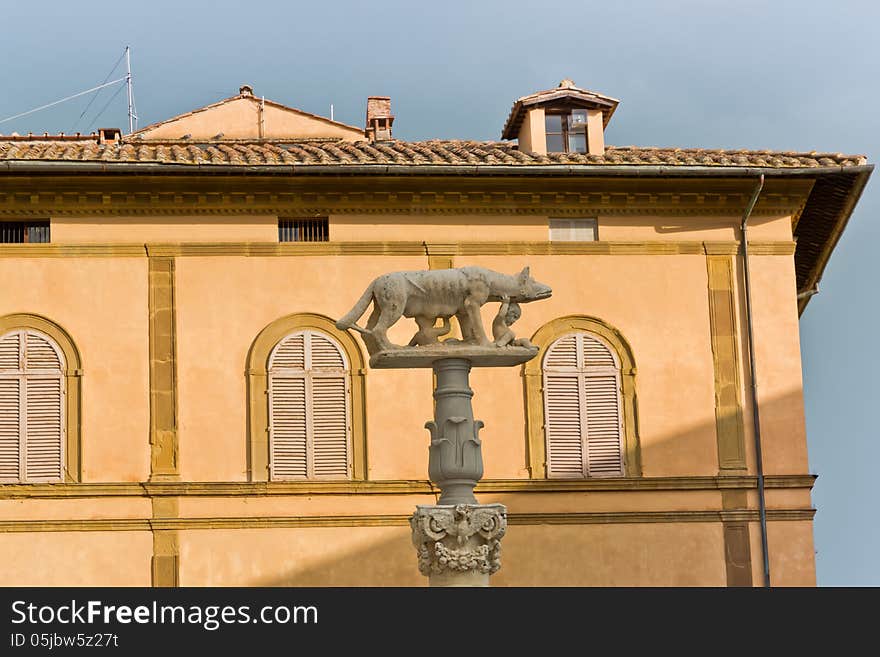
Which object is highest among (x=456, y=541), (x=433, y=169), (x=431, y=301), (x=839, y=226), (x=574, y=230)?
(x=433, y=169)

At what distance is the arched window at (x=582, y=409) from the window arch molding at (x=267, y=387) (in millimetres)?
2277

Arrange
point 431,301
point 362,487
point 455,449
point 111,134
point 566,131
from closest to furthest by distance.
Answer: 1. point 455,449
2. point 431,301
3. point 362,487
4. point 566,131
5. point 111,134

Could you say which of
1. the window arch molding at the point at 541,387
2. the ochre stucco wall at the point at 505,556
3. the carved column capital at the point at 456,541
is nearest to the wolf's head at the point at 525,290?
the carved column capital at the point at 456,541

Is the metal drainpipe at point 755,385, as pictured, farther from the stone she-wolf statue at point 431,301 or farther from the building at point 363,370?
the stone she-wolf statue at point 431,301

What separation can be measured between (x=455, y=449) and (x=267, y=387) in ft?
30.0

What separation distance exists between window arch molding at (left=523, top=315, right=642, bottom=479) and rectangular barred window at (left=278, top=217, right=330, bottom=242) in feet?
9.66

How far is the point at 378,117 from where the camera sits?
92.7ft

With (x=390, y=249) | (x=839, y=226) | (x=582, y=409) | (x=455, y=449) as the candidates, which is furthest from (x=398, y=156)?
(x=455, y=449)

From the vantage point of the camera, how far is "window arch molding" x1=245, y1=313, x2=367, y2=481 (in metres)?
21.3

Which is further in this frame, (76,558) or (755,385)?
(755,385)

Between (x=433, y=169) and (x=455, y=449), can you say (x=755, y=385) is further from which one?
(x=455, y=449)

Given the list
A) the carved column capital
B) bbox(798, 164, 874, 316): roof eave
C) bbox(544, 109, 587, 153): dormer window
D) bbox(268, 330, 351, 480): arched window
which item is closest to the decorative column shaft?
the carved column capital

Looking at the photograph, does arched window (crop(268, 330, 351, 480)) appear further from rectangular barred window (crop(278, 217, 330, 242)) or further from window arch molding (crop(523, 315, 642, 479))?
window arch molding (crop(523, 315, 642, 479))

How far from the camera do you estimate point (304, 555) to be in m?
21.0
